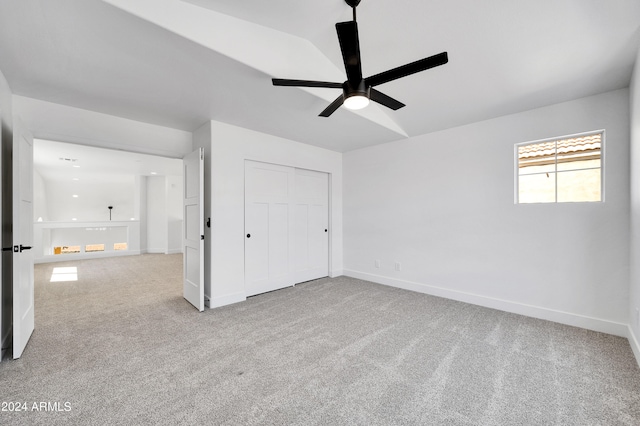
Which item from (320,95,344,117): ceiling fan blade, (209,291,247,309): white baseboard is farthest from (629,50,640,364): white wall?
(209,291,247,309): white baseboard

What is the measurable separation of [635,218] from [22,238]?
5213mm

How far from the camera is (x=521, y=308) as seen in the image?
3.14 m

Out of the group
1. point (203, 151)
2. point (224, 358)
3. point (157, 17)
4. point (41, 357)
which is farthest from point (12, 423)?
point (203, 151)

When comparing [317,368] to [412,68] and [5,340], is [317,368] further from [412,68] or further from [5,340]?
[5,340]

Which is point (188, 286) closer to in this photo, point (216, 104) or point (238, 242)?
point (238, 242)

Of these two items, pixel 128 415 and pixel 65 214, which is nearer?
pixel 128 415

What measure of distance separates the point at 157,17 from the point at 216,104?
1.19m

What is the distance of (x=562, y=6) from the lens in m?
1.92

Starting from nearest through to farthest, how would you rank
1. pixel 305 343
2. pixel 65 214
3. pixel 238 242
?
pixel 305 343
pixel 238 242
pixel 65 214

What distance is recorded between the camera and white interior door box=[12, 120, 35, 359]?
7.02ft

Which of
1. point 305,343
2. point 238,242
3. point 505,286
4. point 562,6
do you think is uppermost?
point 562,6

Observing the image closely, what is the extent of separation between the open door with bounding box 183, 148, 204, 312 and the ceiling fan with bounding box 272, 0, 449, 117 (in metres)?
1.91

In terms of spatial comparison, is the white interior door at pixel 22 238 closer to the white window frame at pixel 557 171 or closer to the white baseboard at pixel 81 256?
the white window frame at pixel 557 171

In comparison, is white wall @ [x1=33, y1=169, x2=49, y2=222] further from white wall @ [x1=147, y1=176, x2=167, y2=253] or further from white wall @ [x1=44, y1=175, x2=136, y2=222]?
white wall @ [x1=147, y1=176, x2=167, y2=253]
